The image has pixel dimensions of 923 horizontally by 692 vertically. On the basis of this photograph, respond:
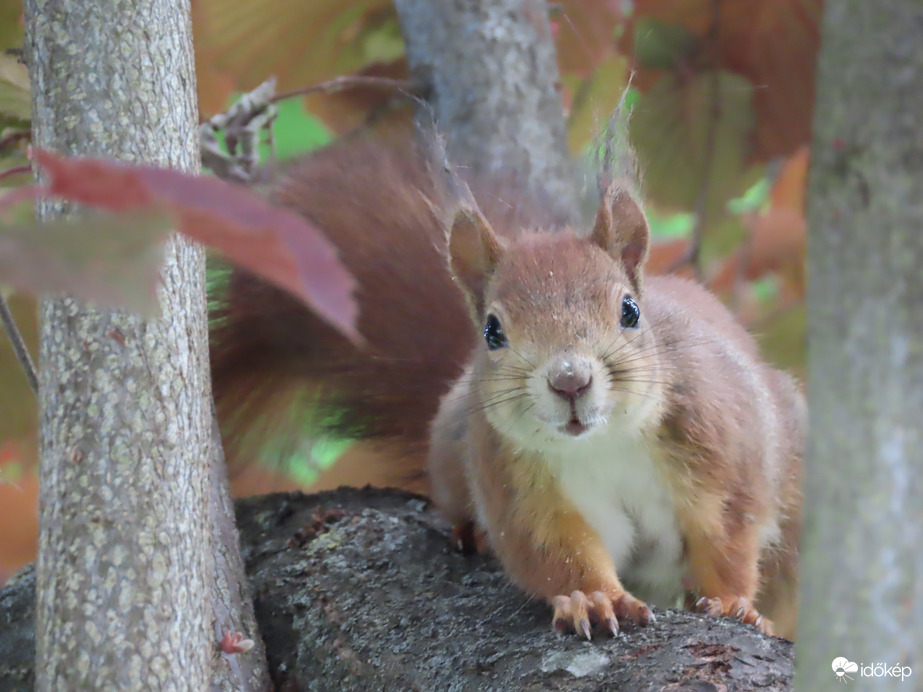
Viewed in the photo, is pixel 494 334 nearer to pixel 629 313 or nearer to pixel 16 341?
pixel 629 313

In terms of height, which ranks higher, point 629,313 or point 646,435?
point 629,313

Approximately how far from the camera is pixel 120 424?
793 millimetres

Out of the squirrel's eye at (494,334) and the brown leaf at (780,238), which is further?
the brown leaf at (780,238)

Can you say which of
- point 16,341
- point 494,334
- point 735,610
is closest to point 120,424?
point 16,341

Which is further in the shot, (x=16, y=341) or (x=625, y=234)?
(x=625, y=234)

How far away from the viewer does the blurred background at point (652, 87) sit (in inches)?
67.4

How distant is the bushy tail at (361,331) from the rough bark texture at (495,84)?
6.9 inches

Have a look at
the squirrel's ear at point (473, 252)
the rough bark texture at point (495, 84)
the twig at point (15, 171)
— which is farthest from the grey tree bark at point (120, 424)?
the rough bark texture at point (495, 84)

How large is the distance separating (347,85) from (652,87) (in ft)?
1.86

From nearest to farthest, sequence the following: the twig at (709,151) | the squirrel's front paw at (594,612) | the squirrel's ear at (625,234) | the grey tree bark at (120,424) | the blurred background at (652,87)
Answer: the grey tree bark at (120,424)
the squirrel's front paw at (594,612)
the squirrel's ear at (625,234)
the blurred background at (652,87)
the twig at (709,151)

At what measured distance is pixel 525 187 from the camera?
1.74m

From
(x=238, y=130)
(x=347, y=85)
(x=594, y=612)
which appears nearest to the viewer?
(x=594, y=612)

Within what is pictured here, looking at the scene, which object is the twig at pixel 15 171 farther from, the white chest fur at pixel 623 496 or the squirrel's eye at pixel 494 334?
the white chest fur at pixel 623 496

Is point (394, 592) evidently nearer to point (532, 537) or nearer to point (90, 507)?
point (532, 537)
